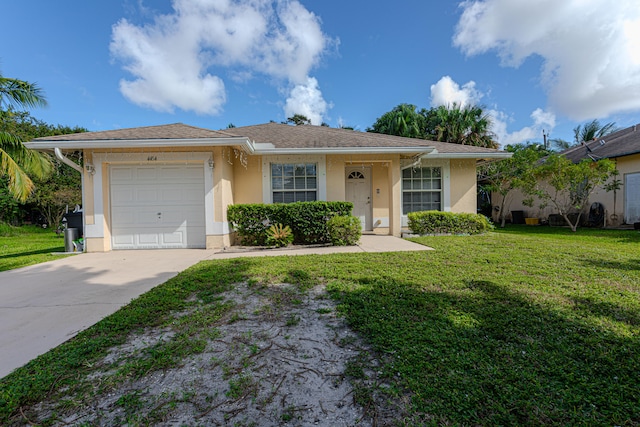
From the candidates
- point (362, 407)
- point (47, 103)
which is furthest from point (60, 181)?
point (362, 407)

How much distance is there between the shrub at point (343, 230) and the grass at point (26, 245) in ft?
22.9

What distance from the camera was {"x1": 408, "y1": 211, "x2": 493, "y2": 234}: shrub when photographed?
917cm

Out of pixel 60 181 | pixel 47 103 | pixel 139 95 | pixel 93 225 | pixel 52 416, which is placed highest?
pixel 139 95

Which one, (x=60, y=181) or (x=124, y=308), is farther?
(x=60, y=181)

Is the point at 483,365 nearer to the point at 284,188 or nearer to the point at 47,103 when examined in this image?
the point at 284,188

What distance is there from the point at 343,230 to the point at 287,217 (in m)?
1.61

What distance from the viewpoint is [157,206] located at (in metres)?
7.85

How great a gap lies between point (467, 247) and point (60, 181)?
2219 centimetres

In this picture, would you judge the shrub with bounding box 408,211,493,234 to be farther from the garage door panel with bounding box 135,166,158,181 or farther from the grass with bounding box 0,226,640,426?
the garage door panel with bounding box 135,166,158,181

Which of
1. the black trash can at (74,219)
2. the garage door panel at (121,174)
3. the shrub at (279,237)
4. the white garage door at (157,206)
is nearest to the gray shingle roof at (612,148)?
the shrub at (279,237)

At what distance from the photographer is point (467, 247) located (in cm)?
671

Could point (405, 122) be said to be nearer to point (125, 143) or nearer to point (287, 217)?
point (287, 217)

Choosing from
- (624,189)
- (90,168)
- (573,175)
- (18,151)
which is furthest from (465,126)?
(18,151)

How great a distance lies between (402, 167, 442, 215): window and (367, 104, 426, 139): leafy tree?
12.7m
